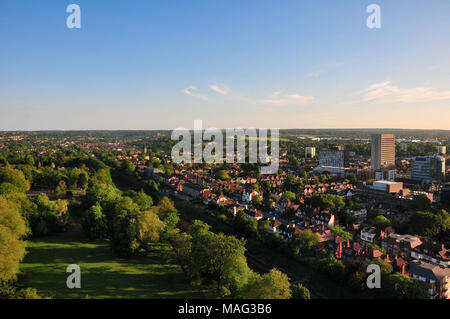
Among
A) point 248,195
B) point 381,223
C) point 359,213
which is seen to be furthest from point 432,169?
point 248,195

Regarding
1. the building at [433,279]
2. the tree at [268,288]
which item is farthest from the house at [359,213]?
the tree at [268,288]

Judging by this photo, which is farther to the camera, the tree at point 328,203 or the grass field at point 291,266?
the tree at point 328,203

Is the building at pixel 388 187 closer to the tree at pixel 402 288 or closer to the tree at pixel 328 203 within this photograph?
the tree at pixel 328 203

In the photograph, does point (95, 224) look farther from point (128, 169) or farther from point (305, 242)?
point (128, 169)

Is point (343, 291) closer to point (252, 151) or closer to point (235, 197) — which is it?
point (235, 197)

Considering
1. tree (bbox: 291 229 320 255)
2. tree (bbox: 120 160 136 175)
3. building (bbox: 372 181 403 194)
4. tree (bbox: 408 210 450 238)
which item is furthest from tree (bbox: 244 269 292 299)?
tree (bbox: 120 160 136 175)

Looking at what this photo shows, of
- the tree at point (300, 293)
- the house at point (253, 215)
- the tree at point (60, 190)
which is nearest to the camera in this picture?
the tree at point (300, 293)

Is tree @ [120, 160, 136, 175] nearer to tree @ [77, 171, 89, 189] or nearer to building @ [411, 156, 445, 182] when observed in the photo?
tree @ [77, 171, 89, 189]
